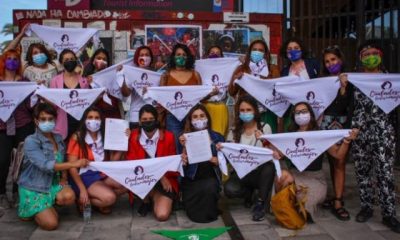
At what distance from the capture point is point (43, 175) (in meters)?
5.12

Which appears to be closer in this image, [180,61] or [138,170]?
[138,170]

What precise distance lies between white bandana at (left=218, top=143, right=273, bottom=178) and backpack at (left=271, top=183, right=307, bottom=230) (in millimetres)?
419

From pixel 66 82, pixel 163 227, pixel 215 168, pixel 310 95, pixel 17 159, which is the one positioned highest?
pixel 66 82

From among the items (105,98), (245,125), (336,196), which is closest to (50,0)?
(105,98)

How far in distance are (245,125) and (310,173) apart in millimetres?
870

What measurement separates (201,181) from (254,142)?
27.9 inches

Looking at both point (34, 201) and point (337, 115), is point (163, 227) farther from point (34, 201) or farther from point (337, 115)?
point (337, 115)

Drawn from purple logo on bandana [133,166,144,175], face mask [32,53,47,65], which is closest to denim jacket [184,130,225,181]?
purple logo on bandana [133,166,144,175]

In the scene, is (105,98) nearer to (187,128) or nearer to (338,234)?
(187,128)

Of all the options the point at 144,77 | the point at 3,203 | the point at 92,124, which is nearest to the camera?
the point at 92,124

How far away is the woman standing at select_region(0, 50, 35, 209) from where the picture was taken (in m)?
5.52

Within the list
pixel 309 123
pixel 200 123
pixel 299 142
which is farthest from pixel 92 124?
Answer: pixel 309 123

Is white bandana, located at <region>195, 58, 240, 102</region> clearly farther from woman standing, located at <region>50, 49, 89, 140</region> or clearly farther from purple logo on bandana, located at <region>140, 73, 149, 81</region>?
woman standing, located at <region>50, 49, 89, 140</region>

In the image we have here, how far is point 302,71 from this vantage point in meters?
5.78
